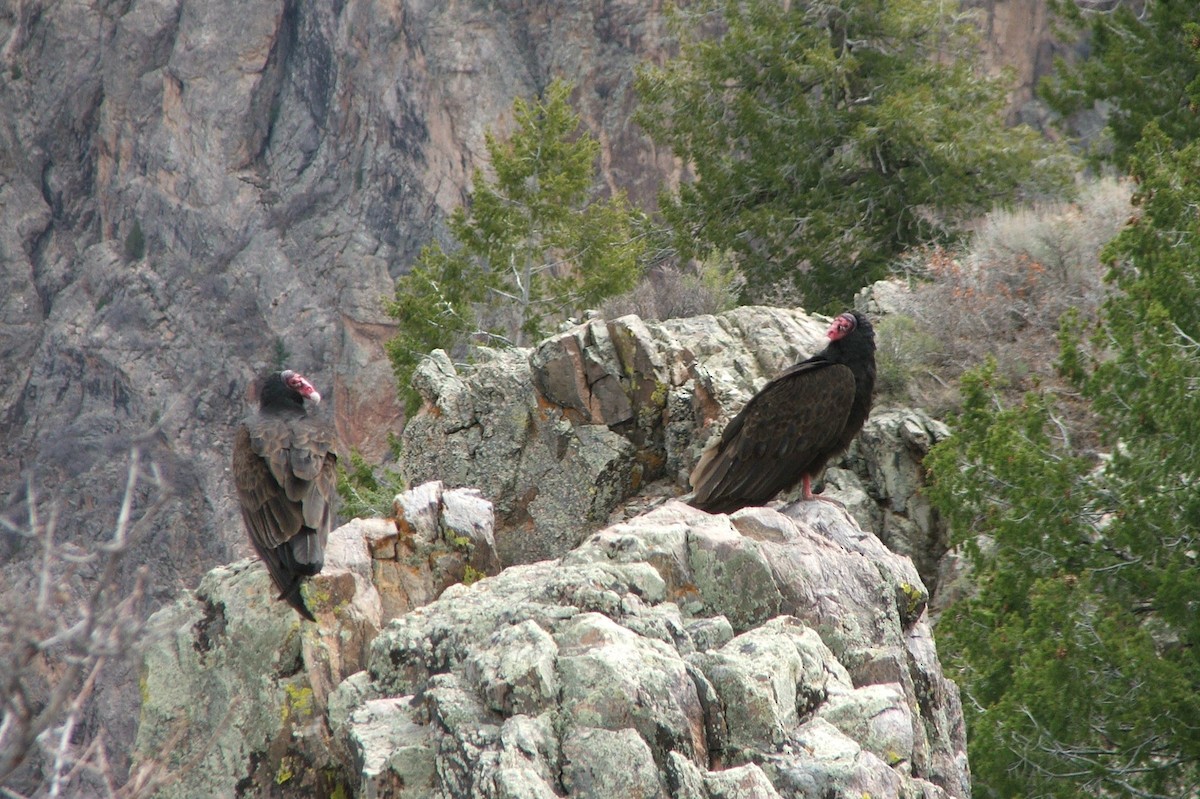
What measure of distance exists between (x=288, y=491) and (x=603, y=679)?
2.90 meters

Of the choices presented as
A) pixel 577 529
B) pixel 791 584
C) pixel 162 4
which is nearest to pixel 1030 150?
pixel 577 529

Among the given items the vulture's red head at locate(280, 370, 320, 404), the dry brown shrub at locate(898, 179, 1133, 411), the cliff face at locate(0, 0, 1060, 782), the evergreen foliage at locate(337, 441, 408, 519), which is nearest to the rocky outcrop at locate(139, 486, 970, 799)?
the vulture's red head at locate(280, 370, 320, 404)

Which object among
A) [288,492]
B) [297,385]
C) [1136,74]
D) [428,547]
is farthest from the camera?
[1136,74]

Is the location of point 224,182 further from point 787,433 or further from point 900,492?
point 787,433

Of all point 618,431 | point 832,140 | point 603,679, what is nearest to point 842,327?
point 618,431

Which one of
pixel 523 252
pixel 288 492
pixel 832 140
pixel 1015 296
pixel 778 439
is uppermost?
pixel 288 492

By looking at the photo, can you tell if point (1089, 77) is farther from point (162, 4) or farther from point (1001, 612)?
point (162, 4)

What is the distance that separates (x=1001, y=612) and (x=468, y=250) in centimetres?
1653

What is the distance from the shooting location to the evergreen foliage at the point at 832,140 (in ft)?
64.3

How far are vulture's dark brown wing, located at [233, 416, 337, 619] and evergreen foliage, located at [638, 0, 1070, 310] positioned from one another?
13175 millimetres

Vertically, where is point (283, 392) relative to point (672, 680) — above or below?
below

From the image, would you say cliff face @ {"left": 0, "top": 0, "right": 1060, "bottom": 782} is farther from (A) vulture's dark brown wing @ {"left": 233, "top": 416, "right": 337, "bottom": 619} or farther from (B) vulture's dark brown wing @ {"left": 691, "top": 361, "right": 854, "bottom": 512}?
(A) vulture's dark brown wing @ {"left": 233, "top": 416, "right": 337, "bottom": 619}

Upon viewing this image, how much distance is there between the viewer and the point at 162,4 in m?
51.8

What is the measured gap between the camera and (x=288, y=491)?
621 cm
